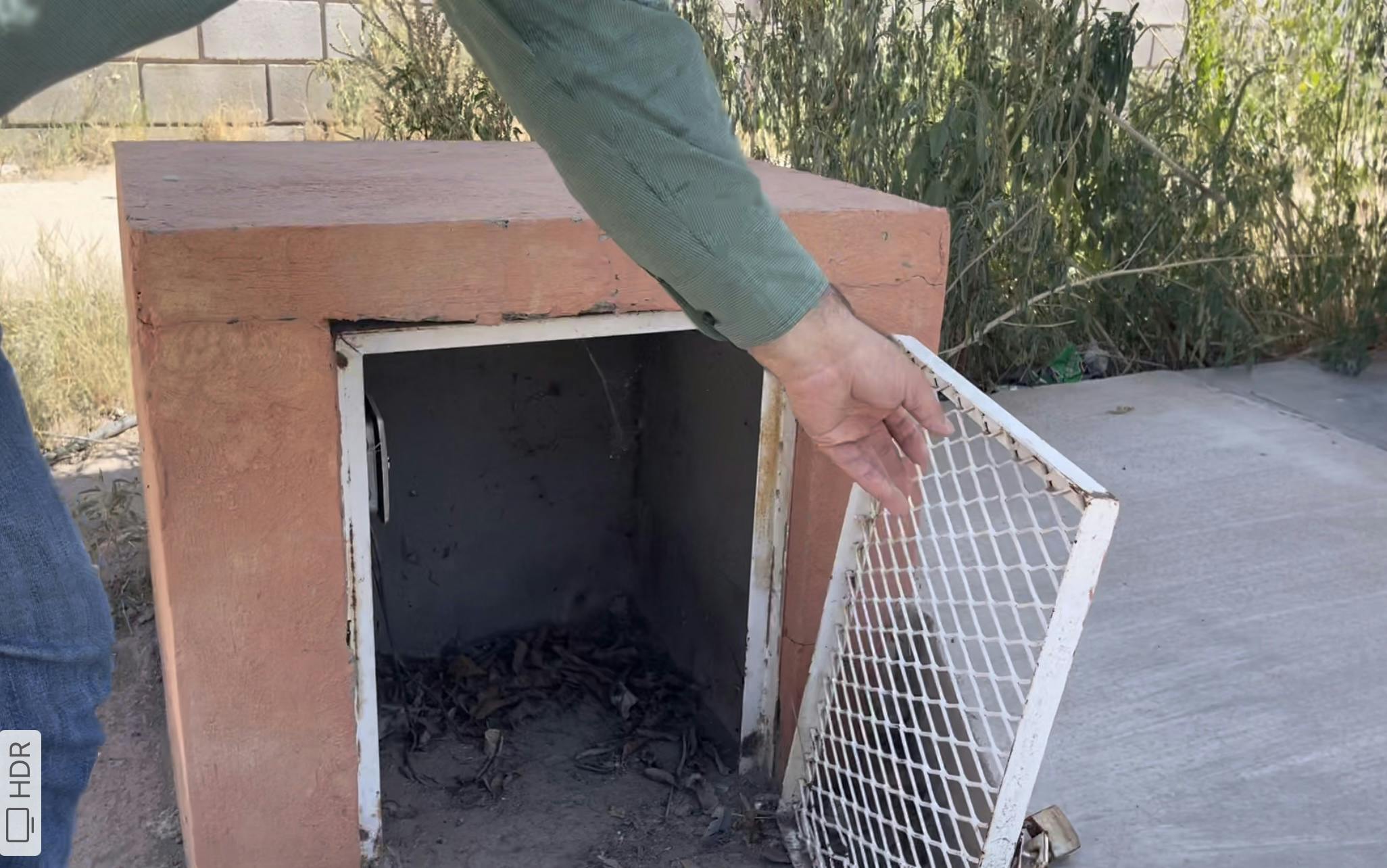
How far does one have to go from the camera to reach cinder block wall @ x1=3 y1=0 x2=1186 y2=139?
9984 millimetres

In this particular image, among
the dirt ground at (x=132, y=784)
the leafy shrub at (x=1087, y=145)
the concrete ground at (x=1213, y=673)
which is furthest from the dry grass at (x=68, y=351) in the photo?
the dirt ground at (x=132, y=784)

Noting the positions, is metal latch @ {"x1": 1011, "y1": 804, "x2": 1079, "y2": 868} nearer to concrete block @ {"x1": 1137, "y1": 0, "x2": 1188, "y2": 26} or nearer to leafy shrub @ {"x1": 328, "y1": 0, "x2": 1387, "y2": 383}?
leafy shrub @ {"x1": 328, "y1": 0, "x2": 1387, "y2": 383}

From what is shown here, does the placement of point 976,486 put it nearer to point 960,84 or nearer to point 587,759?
point 587,759

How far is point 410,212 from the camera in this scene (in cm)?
226

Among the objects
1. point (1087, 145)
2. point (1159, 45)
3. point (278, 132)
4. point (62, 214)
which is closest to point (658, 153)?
point (1087, 145)

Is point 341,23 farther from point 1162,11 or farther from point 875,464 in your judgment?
point 875,464

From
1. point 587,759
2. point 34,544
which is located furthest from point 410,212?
point 587,759

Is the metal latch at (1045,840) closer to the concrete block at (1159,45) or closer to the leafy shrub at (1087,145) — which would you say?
the leafy shrub at (1087,145)

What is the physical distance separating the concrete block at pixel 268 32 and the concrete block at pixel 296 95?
4.6 inches

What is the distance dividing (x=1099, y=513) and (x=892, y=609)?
29.0 inches

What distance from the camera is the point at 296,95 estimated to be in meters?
10.6

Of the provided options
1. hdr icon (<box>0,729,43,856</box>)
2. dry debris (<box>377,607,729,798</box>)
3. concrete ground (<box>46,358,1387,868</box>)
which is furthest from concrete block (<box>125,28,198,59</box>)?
hdr icon (<box>0,729,43,856</box>)

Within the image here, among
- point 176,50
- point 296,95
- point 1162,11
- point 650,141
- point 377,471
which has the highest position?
point 1162,11

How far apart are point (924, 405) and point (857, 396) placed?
0.15 metres
